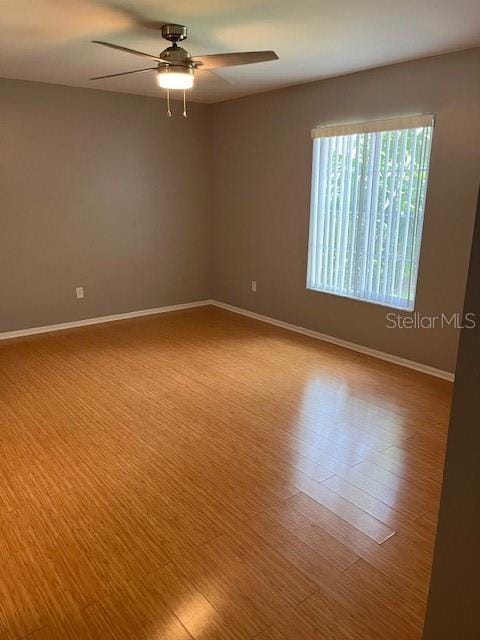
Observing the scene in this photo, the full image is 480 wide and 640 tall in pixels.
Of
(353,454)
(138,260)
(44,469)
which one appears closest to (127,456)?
(44,469)

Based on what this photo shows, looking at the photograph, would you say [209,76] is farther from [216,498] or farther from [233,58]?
[216,498]

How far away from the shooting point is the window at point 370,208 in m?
3.78

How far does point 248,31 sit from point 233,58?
1.05ft

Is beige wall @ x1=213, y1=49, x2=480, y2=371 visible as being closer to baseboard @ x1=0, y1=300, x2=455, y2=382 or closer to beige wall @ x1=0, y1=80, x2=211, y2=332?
baseboard @ x1=0, y1=300, x2=455, y2=382

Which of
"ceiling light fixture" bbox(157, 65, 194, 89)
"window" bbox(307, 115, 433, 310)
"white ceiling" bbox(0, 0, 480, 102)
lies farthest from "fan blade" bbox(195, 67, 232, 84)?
"ceiling light fixture" bbox(157, 65, 194, 89)

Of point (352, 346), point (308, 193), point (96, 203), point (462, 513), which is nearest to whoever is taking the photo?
point (462, 513)

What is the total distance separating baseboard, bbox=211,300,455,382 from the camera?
3916 millimetres

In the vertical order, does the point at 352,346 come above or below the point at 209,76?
below

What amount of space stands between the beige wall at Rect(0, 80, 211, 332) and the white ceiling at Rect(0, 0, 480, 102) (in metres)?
0.70

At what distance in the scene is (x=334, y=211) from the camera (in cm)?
445

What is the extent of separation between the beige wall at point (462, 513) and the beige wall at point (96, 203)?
15.1ft

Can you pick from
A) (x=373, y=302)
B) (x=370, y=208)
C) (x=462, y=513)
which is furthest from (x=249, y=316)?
(x=462, y=513)

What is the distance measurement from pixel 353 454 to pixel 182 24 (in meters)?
2.73

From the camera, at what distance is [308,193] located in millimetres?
4684
